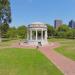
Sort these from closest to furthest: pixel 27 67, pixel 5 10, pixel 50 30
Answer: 1. pixel 27 67
2. pixel 5 10
3. pixel 50 30

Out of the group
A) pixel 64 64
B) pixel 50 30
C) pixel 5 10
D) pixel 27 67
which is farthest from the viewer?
pixel 50 30

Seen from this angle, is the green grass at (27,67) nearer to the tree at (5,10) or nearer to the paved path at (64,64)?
the paved path at (64,64)

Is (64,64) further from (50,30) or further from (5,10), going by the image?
(50,30)

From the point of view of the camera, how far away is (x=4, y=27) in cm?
6006

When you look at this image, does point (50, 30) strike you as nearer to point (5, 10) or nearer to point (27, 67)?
point (5, 10)

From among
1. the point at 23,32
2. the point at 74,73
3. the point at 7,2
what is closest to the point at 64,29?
the point at 23,32

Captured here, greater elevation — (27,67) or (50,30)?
(50,30)

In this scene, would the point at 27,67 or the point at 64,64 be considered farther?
the point at 64,64

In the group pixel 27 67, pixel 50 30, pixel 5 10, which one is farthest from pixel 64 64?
pixel 50 30

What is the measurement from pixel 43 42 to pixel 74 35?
50.0 metres

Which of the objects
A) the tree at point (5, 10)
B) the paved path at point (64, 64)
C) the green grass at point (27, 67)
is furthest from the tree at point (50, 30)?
the green grass at point (27, 67)

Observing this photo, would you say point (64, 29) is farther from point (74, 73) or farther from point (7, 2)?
point (74, 73)

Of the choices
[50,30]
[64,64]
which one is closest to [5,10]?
[64,64]

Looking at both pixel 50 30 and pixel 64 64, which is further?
pixel 50 30
